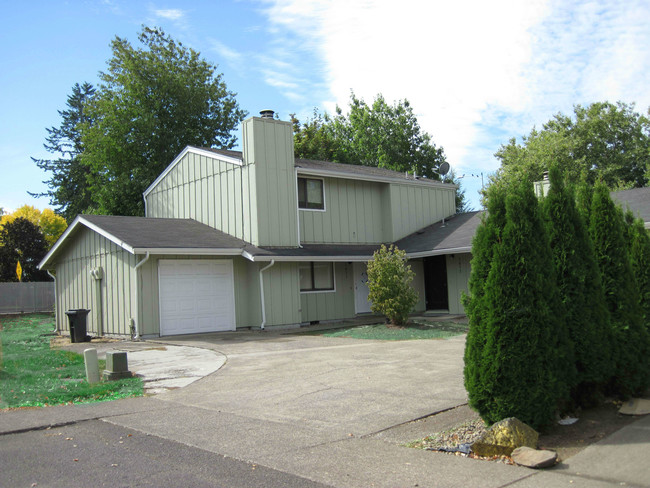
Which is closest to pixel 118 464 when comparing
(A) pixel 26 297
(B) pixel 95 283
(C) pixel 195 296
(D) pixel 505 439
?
(D) pixel 505 439

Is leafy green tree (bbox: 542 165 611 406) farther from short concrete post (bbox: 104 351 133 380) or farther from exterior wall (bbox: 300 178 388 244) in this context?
exterior wall (bbox: 300 178 388 244)

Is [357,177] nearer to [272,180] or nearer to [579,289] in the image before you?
[272,180]

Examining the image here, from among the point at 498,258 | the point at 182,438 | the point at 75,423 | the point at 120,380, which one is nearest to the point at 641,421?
the point at 498,258

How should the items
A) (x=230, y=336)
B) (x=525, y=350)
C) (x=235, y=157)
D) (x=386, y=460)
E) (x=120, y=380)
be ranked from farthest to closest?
1. (x=235, y=157)
2. (x=230, y=336)
3. (x=120, y=380)
4. (x=525, y=350)
5. (x=386, y=460)

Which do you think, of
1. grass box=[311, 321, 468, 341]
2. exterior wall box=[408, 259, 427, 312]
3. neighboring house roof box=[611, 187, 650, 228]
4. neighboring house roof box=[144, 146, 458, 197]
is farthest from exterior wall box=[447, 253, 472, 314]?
neighboring house roof box=[611, 187, 650, 228]

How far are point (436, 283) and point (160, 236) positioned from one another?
10.8m

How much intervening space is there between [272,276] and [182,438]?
39.1 ft

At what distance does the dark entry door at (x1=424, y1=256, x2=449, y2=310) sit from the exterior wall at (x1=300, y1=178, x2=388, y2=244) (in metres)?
2.21

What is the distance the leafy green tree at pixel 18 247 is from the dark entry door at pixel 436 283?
28.3m

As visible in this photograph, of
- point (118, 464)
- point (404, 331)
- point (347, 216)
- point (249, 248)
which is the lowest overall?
point (118, 464)

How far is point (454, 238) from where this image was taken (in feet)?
66.2

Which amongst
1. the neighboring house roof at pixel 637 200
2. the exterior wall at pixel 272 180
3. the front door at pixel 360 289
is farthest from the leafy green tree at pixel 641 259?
the front door at pixel 360 289

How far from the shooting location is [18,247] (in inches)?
1503

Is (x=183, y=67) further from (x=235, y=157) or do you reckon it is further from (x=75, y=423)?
(x=75, y=423)
